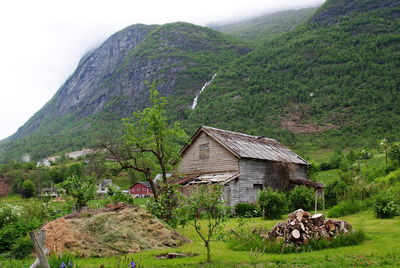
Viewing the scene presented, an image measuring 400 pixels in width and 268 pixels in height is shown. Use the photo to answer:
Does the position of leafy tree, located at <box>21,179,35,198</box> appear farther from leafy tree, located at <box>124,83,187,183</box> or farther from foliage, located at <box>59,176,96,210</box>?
leafy tree, located at <box>124,83,187,183</box>

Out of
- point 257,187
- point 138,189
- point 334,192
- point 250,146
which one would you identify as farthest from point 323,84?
point 334,192

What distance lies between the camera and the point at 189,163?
36.1m

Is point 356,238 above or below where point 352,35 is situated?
below

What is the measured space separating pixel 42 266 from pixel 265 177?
90.3 ft

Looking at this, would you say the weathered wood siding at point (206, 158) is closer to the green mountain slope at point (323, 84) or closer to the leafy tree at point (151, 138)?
the leafy tree at point (151, 138)

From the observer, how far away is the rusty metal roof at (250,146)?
3244cm

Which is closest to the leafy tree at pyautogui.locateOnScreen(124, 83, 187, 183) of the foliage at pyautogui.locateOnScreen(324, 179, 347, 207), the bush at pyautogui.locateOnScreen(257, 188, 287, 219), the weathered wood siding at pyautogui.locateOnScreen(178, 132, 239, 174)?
the bush at pyautogui.locateOnScreen(257, 188, 287, 219)

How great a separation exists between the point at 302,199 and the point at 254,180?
5503 millimetres

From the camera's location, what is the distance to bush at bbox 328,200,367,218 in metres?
21.8

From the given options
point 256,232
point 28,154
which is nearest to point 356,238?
point 256,232

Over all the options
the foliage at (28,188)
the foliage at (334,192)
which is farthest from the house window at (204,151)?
the foliage at (28,188)

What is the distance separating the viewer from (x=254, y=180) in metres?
32.5

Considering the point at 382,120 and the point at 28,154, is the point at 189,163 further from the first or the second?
the point at 28,154

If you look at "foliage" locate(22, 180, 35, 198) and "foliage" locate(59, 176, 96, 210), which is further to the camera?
"foliage" locate(22, 180, 35, 198)
